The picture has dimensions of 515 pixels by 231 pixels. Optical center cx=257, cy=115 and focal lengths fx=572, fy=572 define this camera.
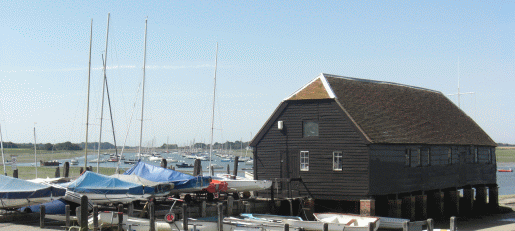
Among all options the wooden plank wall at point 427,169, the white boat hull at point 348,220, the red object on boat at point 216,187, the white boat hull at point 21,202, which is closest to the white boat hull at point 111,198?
the white boat hull at point 21,202

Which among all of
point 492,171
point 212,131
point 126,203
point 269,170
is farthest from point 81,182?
point 492,171

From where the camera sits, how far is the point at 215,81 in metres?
46.1

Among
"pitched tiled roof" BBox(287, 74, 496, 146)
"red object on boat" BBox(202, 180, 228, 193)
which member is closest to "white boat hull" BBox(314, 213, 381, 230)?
"pitched tiled roof" BBox(287, 74, 496, 146)

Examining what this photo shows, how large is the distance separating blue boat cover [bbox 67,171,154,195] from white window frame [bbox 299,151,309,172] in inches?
346

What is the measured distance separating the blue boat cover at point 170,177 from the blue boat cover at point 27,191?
5.62 metres

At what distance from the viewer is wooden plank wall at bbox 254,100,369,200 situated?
30.3m

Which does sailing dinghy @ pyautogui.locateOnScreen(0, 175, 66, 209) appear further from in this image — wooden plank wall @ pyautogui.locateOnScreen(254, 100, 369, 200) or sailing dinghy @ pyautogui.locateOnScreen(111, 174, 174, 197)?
wooden plank wall @ pyautogui.locateOnScreen(254, 100, 369, 200)

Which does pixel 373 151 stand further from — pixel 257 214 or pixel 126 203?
Result: pixel 126 203

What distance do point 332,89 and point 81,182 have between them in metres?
14.4

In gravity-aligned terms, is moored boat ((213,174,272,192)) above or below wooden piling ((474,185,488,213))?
above

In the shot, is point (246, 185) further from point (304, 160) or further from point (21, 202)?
point (21, 202)

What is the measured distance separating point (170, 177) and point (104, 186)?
13.7 ft

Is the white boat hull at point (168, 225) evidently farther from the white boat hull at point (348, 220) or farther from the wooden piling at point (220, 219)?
the white boat hull at point (348, 220)

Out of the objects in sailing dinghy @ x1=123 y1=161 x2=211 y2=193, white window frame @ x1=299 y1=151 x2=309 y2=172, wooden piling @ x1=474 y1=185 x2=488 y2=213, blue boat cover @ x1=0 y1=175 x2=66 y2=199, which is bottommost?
Result: wooden piling @ x1=474 y1=185 x2=488 y2=213
